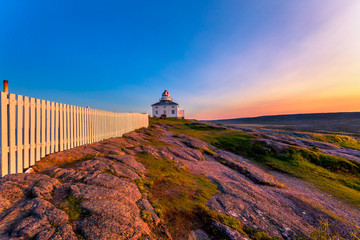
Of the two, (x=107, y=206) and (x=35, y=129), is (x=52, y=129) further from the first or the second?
(x=107, y=206)

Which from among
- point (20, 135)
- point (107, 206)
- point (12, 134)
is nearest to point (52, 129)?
point (20, 135)

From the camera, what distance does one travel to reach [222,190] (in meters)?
5.46

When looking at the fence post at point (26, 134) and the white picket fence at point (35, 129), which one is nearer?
the white picket fence at point (35, 129)

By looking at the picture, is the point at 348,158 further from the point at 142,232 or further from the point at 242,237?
the point at 142,232

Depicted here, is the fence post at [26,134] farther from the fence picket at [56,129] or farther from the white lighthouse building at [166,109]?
A: the white lighthouse building at [166,109]

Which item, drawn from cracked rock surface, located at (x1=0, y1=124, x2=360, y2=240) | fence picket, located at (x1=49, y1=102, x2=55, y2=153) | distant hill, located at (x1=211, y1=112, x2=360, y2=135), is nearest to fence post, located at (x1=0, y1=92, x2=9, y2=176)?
cracked rock surface, located at (x1=0, y1=124, x2=360, y2=240)

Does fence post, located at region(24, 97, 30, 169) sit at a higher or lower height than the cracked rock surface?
higher

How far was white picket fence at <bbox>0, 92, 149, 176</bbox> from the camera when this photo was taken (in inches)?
190

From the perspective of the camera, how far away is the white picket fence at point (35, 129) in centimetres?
482

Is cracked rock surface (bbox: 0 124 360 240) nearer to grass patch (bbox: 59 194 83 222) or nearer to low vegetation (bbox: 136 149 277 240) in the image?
grass patch (bbox: 59 194 83 222)

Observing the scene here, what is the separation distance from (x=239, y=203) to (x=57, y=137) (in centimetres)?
781

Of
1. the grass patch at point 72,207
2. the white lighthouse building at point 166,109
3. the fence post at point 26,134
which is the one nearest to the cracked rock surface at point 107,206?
the grass patch at point 72,207

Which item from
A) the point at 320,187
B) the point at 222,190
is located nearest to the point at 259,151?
the point at 320,187

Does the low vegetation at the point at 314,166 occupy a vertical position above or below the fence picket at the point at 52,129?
below
